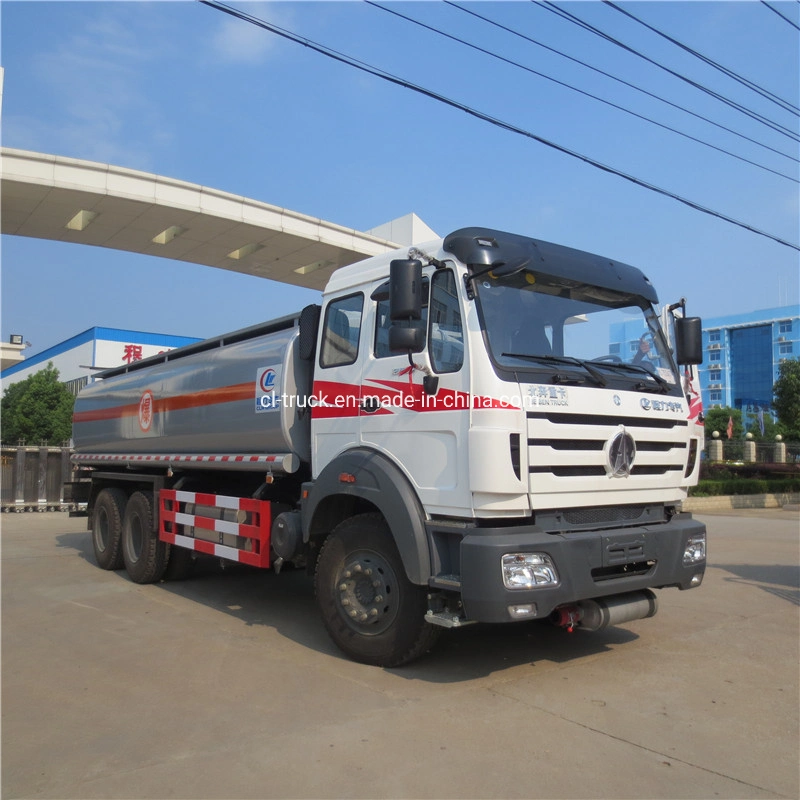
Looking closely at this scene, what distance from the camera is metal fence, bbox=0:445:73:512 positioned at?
18016 millimetres

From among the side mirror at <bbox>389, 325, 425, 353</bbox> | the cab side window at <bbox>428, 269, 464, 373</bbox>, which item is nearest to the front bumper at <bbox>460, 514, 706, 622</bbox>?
the cab side window at <bbox>428, 269, 464, 373</bbox>

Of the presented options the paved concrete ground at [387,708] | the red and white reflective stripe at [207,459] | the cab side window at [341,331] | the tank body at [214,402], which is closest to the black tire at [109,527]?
the red and white reflective stripe at [207,459]

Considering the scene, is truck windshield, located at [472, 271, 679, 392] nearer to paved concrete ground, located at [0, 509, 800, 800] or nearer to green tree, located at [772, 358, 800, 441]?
paved concrete ground, located at [0, 509, 800, 800]

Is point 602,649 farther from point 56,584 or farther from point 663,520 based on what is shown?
point 56,584

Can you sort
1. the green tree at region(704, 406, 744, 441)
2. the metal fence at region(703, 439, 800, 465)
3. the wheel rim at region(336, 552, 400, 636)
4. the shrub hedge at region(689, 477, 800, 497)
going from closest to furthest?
the wheel rim at region(336, 552, 400, 636) < the shrub hedge at region(689, 477, 800, 497) < the metal fence at region(703, 439, 800, 465) < the green tree at region(704, 406, 744, 441)

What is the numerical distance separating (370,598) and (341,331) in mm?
2092

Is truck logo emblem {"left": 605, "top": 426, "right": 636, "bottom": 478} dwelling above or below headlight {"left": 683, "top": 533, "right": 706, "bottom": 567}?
above

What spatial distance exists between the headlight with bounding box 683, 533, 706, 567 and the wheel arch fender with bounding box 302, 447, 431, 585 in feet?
6.63

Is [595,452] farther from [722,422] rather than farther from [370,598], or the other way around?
[722,422]

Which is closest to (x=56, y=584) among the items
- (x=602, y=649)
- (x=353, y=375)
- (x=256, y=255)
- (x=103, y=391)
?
(x=103, y=391)

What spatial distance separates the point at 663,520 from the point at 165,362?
19.7 feet

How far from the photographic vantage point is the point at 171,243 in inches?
550

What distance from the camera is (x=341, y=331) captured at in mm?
5812

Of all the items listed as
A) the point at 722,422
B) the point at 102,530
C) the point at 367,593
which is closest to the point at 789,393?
the point at 722,422
